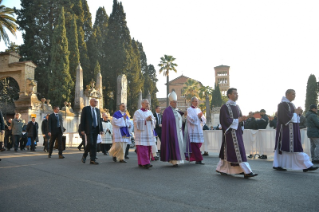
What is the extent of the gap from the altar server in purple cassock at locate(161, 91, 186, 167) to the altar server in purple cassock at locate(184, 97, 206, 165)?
37cm

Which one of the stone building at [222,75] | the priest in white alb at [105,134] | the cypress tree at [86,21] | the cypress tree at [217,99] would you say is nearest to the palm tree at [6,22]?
the cypress tree at [86,21]

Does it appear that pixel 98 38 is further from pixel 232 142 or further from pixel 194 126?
pixel 232 142

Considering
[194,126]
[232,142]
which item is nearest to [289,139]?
[232,142]

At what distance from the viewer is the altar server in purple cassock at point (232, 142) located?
673 centimetres

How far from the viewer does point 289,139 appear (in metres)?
7.91

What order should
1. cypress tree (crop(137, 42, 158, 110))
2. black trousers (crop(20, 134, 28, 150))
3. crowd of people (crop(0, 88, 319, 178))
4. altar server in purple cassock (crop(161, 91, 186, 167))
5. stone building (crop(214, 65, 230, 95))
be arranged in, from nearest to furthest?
crowd of people (crop(0, 88, 319, 178)) < altar server in purple cassock (crop(161, 91, 186, 167)) < black trousers (crop(20, 134, 28, 150)) < cypress tree (crop(137, 42, 158, 110)) < stone building (crop(214, 65, 230, 95))

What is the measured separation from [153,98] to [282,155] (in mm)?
43896

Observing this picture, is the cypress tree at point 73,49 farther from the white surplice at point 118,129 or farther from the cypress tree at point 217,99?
the cypress tree at point 217,99

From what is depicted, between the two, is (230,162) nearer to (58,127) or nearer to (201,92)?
(58,127)

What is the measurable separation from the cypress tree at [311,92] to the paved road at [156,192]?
6510 cm

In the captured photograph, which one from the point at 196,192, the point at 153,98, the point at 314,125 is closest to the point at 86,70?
the point at 153,98

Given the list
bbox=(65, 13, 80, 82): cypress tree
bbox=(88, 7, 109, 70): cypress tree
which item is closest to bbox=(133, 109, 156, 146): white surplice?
bbox=(65, 13, 80, 82): cypress tree

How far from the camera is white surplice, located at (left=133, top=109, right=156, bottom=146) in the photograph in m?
9.31

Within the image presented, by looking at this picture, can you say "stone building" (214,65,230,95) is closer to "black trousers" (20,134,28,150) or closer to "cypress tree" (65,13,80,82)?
"cypress tree" (65,13,80,82)
